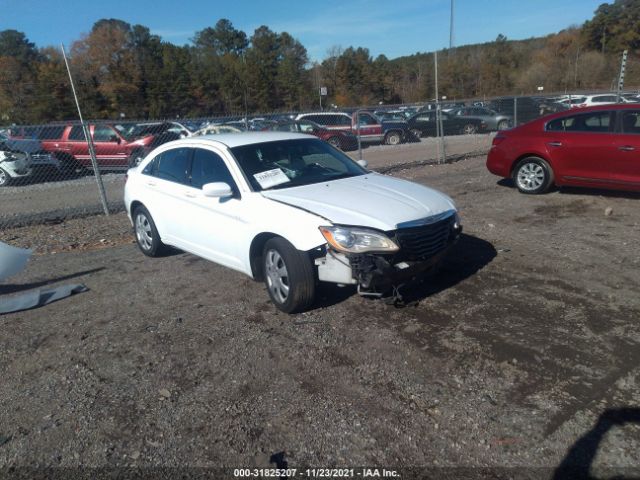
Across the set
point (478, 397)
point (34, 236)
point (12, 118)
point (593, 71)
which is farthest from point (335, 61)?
point (478, 397)

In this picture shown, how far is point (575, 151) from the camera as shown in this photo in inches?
311

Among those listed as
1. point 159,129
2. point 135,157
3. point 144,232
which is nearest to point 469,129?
point 159,129

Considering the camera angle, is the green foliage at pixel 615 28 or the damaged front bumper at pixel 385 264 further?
Answer: the green foliage at pixel 615 28

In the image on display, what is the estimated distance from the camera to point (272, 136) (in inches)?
221

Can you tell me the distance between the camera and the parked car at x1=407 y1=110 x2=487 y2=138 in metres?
24.1

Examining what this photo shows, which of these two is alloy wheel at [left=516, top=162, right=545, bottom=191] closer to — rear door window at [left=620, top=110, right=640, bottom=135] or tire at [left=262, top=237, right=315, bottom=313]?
rear door window at [left=620, top=110, right=640, bottom=135]

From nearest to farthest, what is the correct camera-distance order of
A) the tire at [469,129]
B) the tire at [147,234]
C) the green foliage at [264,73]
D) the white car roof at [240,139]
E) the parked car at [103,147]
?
the white car roof at [240,139] < the tire at [147,234] < the parked car at [103,147] < the tire at [469,129] < the green foliage at [264,73]

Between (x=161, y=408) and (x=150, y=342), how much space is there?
1016 mm

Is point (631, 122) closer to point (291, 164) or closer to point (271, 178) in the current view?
point (291, 164)

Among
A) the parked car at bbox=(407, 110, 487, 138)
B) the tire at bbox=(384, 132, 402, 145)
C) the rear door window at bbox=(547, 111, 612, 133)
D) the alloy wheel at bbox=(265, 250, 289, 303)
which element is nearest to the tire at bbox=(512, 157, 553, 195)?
the rear door window at bbox=(547, 111, 612, 133)

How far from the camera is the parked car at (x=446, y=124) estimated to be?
Result: 24.1m

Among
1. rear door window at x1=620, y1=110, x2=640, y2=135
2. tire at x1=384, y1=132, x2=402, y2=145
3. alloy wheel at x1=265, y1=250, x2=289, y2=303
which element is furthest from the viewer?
tire at x1=384, y1=132, x2=402, y2=145

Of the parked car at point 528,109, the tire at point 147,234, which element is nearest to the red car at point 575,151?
the tire at point 147,234

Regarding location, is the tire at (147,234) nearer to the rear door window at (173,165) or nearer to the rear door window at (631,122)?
the rear door window at (173,165)
